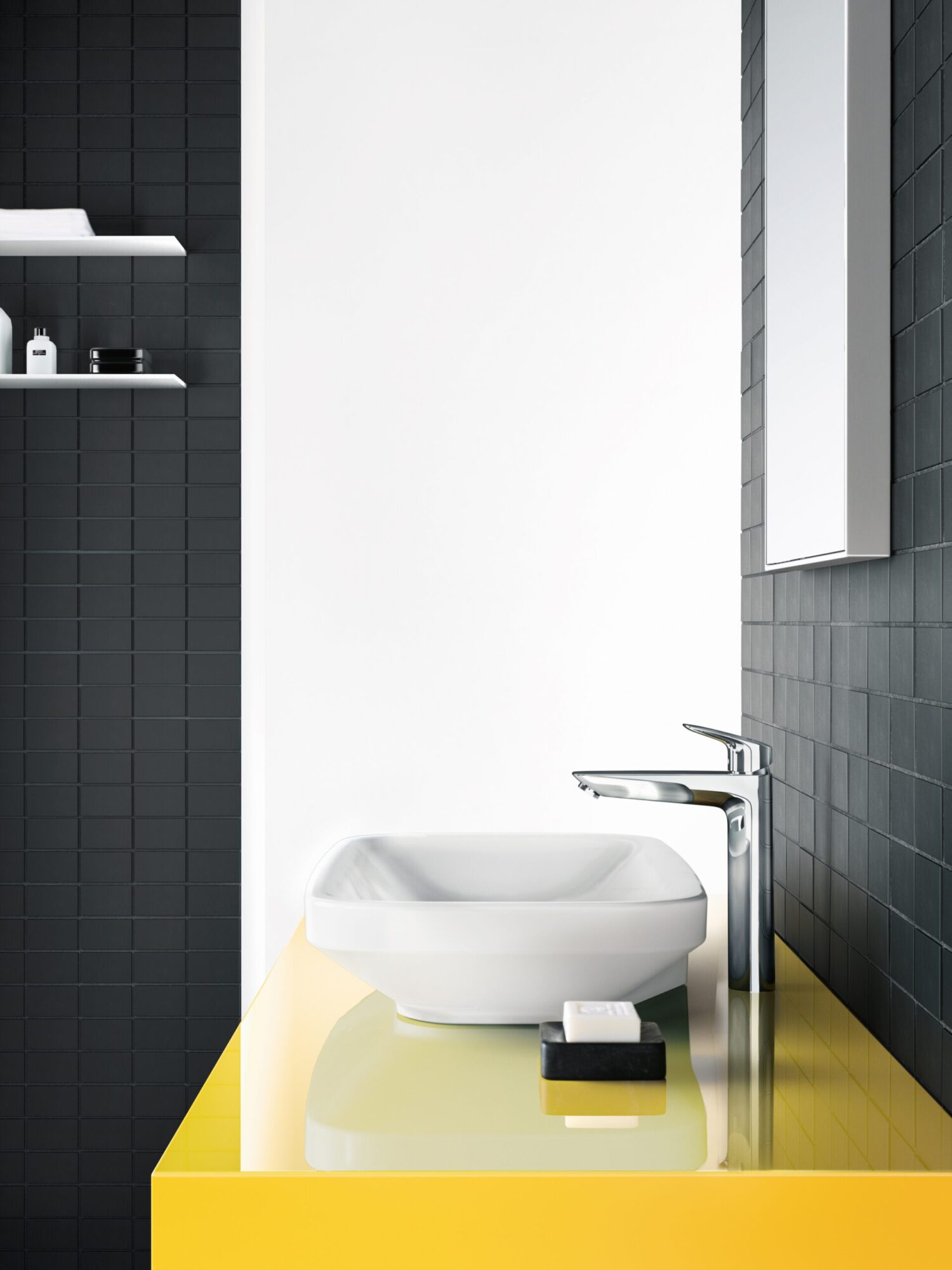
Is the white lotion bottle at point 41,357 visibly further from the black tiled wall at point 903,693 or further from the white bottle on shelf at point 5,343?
the black tiled wall at point 903,693

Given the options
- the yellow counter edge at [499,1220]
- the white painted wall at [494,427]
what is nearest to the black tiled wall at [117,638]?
the white painted wall at [494,427]

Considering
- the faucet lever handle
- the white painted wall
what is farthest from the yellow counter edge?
the white painted wall

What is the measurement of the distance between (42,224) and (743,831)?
1.86 m

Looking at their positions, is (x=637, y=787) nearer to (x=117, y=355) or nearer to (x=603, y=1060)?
(x=603, y=1060)

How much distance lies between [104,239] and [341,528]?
805mm

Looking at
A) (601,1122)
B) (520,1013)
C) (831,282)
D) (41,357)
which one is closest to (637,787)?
(520,1013)

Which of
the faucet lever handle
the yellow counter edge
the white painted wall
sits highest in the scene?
the white painted wall

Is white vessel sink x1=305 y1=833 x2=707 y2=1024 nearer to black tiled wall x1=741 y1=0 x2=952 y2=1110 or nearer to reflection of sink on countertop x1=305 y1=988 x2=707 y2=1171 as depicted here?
reflection of sink on countertop x1=305 y1=988 x2=707 y2=1171

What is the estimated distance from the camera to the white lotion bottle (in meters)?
2.31

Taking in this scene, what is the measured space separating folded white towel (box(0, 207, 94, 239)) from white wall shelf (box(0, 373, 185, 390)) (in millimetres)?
277

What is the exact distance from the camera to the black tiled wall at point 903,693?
1.00m

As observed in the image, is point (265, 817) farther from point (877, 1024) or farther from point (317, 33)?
point (317, 33)

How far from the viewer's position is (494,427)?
Result: 2088 millimetres

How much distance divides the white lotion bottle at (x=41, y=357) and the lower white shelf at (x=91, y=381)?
0.02m
